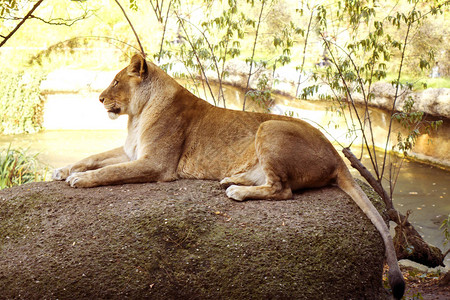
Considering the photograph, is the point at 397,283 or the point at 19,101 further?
the point at 19,101

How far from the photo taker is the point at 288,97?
45.6ft

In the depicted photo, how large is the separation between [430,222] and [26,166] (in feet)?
22.2

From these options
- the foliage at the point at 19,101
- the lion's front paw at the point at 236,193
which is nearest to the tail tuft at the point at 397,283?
the lion's front paw at the point at 236,193

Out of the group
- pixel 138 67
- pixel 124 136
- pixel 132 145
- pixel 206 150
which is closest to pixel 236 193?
pixel 206 150

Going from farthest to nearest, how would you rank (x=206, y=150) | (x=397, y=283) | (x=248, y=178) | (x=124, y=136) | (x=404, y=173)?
(x=124, y=136), (x=404, y=173), (x=206, y=150), (x=248, y=178), (x=397, y=283)

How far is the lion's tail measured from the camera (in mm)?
3186

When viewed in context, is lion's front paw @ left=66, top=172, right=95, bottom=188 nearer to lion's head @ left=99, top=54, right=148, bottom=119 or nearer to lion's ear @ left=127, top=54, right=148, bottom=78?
lion's head @ left=99, top=54, right=148, bottom=119

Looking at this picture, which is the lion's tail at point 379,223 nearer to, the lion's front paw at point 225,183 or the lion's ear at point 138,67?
the lion's front paw at point 225,183

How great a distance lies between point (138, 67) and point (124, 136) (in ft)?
36.5

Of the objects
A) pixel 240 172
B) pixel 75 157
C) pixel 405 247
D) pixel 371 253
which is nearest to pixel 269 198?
pixel 240 172

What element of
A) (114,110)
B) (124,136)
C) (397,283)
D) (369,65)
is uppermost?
(369,65)

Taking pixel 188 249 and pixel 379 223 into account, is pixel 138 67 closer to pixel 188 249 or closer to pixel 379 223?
pixel 188 249

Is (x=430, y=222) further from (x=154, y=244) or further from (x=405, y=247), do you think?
(x=154, y=244)

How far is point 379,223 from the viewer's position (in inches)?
138
